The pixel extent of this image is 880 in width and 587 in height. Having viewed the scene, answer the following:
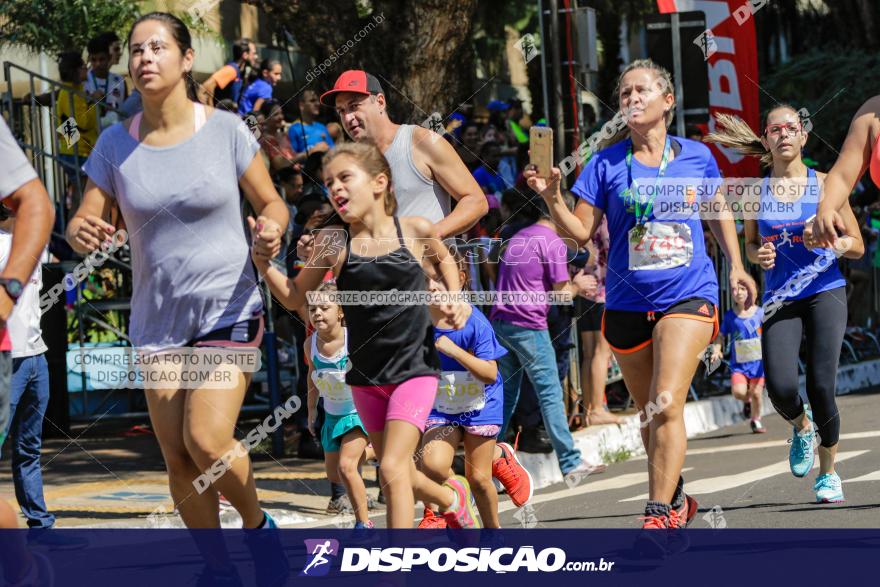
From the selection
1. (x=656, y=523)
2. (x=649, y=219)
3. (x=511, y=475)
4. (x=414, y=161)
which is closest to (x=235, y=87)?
(x=511, y=475)

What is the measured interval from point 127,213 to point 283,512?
394cm

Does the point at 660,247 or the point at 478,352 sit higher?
the point at 660,247

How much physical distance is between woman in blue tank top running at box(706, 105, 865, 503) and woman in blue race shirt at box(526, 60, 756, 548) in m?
1.38

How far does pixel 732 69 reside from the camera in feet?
49.4

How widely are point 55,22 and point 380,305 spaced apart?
51.0 ft

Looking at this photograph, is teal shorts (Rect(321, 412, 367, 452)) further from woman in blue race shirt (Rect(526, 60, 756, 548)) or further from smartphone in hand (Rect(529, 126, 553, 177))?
smartphone in hand (Rect(529, 126, 553, 177))

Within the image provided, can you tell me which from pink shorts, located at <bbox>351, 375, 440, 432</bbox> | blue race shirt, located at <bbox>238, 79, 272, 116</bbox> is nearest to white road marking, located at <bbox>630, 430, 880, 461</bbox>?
blue race shirt, located at <bbox>238, 79, 272, 116</bbox>

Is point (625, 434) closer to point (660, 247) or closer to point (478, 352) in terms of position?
point (478, 352)

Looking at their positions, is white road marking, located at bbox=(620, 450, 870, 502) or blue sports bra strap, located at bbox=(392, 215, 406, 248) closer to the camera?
blue sports bra strap, located at bbox=(392, 215, 406, 248)

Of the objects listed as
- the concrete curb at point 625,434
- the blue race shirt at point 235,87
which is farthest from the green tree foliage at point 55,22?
the concrete curb at point 625,434

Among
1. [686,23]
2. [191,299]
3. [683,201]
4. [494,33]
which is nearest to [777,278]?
[683,201]

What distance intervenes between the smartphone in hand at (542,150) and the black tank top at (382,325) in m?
0.68

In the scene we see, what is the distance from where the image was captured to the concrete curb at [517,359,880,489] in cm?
1095

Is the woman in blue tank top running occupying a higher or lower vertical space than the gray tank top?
lower
